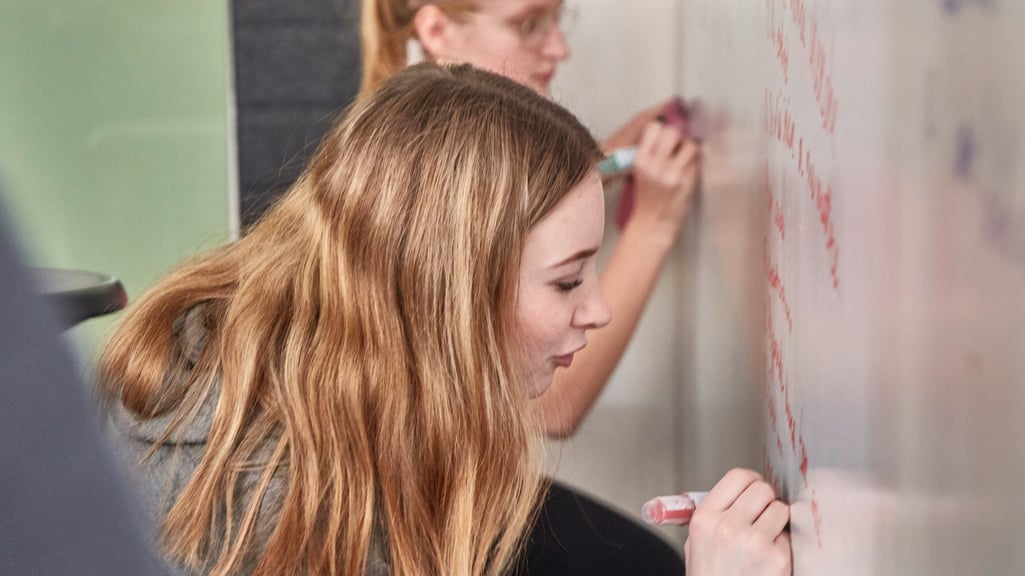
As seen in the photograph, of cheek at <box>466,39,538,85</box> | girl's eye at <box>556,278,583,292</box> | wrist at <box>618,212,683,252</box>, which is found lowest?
girl's eye at <box>556,278,583,292</box>

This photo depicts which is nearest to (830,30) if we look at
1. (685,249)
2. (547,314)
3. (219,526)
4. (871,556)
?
(871,556)

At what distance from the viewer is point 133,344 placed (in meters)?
0.82

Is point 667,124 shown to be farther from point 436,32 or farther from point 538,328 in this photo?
point 538,328

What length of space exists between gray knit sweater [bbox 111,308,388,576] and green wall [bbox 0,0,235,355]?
0.93 metres

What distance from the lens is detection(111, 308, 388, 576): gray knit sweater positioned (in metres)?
0.74

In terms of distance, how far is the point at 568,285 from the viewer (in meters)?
0.86

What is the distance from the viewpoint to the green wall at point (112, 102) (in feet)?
5.61

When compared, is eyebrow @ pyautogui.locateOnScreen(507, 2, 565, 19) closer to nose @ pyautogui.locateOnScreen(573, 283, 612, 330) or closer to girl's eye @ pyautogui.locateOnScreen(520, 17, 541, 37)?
girl's eye @ pyautogui.locateOnScreen(520, 17, 541, 37)

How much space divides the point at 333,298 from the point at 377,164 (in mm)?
92

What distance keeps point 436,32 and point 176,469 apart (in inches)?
27.4

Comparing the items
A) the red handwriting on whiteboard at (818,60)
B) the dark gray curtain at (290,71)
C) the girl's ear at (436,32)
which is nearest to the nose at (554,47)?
the girl's ear at (436,32)

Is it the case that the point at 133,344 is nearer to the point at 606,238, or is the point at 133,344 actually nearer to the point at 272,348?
the point at 272,348

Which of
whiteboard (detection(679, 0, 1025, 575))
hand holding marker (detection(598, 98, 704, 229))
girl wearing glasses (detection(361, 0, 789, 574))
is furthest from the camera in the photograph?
hand holding marker (detection(598, 98, 704, 229))

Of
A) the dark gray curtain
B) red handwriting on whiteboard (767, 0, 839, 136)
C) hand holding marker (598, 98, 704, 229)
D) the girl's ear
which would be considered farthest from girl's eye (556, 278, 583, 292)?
the dark gray curtain
